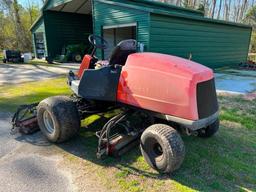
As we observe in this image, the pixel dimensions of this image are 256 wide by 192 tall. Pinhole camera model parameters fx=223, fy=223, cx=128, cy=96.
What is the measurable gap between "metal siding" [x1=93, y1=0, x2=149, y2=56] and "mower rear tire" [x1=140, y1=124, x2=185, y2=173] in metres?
5.55

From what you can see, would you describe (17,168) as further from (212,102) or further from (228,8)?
(228,8)

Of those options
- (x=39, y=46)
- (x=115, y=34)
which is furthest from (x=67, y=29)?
(x=115, y=34)

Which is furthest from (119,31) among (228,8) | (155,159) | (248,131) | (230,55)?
(228,8)

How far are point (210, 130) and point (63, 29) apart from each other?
1298 centimetres

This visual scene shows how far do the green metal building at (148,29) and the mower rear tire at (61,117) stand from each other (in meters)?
5.14

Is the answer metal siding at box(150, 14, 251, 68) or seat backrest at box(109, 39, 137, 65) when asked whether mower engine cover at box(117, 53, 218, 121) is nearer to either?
seat backrest at box(109, 39, 137, 65)

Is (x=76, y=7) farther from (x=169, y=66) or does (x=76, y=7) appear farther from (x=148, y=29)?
(x=169, y=66)

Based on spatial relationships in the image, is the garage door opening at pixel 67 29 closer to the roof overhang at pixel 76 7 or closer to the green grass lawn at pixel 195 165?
the roof overhang at pixel 76 7

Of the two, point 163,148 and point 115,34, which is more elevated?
point 115,34

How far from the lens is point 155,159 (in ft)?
7.80

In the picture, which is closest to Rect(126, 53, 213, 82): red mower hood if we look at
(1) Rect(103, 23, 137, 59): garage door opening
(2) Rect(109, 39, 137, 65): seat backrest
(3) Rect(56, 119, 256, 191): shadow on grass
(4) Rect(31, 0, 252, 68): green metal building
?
(2) Rect(109, 39, 137, 65): seat backrest

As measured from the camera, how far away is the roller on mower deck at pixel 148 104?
7.16 feet

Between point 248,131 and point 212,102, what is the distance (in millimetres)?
1502

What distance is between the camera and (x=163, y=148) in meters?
2.20
